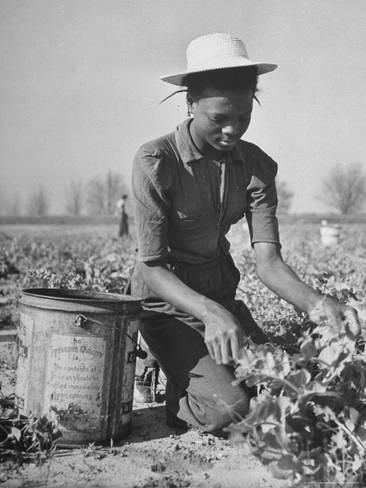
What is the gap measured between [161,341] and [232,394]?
0.46 meters

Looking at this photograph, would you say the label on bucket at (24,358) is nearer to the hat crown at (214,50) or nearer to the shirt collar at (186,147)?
the shirt collar at (186,147)

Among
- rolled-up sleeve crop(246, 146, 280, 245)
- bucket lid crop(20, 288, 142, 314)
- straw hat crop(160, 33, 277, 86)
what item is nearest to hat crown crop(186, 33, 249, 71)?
straw hat crop(160, 33, 277, 86)

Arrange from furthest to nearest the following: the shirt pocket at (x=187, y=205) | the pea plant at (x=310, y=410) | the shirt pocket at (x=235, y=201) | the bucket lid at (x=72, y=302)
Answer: the shirt pocket at (x=235, y=201), the shirt pocket at (x=187, y=205), the bucket lid at (x=72, y=302), the pea plant at (x=310, y=410)

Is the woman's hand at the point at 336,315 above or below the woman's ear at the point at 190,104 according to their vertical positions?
below

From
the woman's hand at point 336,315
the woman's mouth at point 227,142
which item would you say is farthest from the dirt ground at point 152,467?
the woman's mouth at point 227,142

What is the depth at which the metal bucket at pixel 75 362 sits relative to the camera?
8.63 ft

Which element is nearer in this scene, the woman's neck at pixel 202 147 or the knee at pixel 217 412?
the knee at pixel 217 412

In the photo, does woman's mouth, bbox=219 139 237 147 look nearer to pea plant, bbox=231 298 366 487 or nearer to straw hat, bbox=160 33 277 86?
straw hat, bbox=160 33 277 86

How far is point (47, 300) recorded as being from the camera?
8.63 ft

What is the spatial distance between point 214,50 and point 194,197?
25.6 inches

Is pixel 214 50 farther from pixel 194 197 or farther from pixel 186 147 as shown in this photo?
pixel 194 197

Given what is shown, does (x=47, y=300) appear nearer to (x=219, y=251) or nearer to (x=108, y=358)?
(x=108, y=358)

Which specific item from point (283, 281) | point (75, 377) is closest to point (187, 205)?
point (283, 281)

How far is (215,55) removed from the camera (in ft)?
9.12
